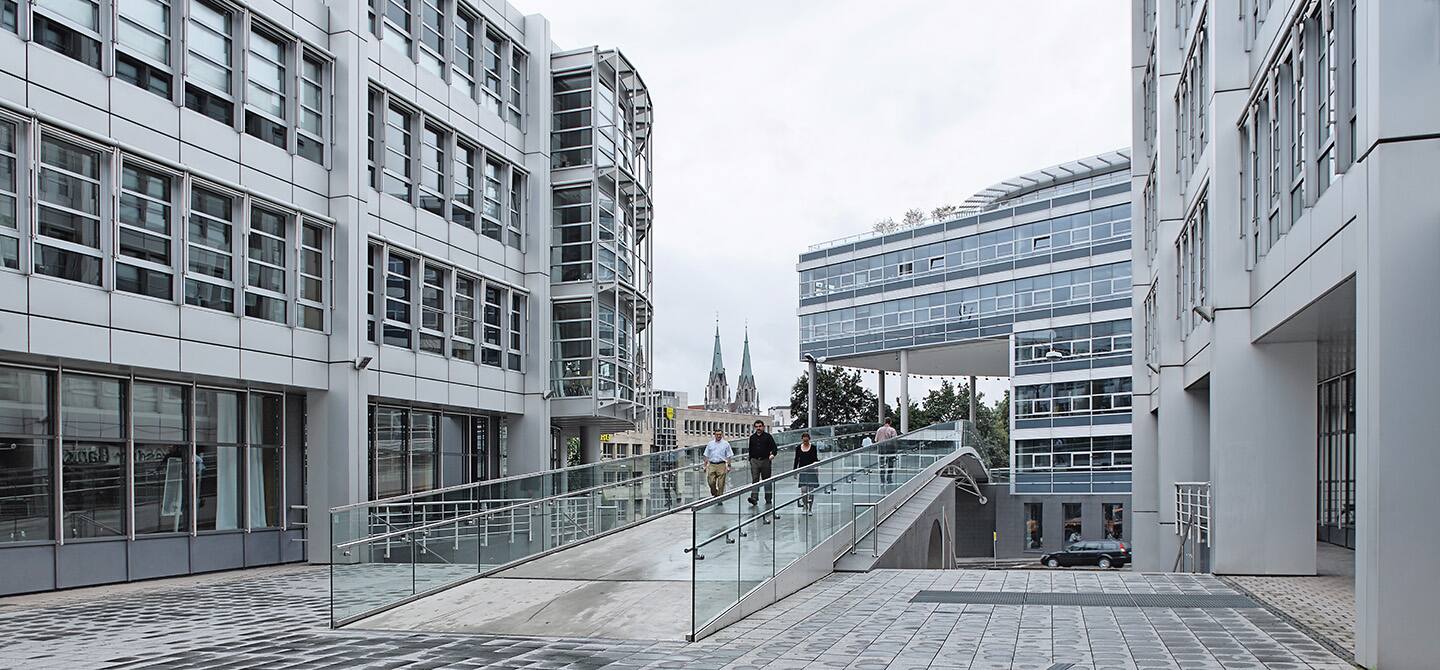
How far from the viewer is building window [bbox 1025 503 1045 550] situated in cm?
5916

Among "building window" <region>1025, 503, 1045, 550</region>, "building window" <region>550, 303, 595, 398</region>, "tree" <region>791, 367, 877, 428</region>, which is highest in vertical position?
"building window" <region>550, 303, 595, 398</region>

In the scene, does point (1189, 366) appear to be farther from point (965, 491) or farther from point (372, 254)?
point (965, 491)

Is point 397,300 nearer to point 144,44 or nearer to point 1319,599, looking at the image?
point 144,44

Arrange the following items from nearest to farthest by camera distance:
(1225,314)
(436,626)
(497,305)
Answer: (436,626), (1225,314), (497,305)

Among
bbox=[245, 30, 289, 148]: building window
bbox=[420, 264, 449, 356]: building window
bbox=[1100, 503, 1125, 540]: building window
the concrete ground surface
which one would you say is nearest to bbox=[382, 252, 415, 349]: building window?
bbox=[420, 264, 449, 356]: building window

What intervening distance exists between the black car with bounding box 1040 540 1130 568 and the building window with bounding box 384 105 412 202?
104 ft

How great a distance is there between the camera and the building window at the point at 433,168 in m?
27.2

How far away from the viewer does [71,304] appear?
17.9 metres

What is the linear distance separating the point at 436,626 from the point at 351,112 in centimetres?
1384

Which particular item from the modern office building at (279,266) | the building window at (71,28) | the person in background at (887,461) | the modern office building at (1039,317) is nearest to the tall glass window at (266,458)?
the modern office building at (279,266)

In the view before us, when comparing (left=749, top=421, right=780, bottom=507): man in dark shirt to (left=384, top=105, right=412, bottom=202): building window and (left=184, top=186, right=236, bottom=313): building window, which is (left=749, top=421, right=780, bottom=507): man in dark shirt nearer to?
(left=184, top=186, right=236, bottom=313): building window

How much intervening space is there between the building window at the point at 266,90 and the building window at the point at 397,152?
286 centimetres

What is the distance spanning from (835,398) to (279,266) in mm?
64172

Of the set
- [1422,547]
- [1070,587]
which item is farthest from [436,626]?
[1422,547]
